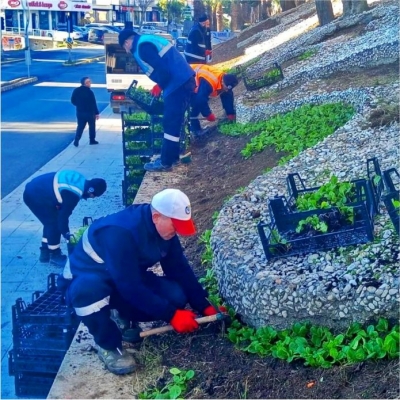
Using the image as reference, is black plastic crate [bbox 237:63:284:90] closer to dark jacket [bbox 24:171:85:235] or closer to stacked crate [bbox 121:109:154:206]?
stacked crate [bbox 121:109:154:206]

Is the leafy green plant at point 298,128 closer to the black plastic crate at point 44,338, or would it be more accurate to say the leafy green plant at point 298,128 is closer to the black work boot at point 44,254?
the black work boot at point 44,254

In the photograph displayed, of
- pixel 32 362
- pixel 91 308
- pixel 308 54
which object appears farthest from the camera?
pixel 308 54

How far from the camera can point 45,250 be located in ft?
26.0

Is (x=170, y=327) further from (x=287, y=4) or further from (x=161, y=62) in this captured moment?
(x=287, y=4)

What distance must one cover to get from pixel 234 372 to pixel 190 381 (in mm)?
248

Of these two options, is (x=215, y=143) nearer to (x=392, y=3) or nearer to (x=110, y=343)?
(x=110, y=343)

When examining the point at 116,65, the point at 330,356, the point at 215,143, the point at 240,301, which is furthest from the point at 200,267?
the point at 116,65

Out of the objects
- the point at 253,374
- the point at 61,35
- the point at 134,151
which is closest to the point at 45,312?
the point at 253,374

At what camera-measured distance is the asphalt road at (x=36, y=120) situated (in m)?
13.4

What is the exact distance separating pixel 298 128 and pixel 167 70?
5.57 ft

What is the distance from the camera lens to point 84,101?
15.4 metres

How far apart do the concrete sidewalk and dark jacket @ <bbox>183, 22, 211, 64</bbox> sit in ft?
8.09

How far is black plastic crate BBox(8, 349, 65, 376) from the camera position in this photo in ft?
16.3

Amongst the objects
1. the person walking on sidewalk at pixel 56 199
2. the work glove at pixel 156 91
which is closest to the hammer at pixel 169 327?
the person walking on sidewalk at pixel 56 199
